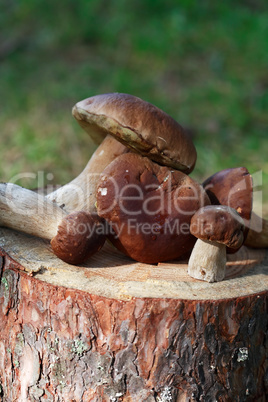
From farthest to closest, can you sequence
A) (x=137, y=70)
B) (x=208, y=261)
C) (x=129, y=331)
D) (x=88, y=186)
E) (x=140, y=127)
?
(x=137, y=70) → (x=88, y=186) → (x=140, y=127) → (x=208, y=261) → (x=129, y=331)

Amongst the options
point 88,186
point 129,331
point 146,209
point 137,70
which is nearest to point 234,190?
point 146,209

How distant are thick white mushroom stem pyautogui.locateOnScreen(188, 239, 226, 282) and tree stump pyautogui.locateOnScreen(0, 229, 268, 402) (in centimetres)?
4

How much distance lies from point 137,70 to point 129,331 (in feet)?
19.8

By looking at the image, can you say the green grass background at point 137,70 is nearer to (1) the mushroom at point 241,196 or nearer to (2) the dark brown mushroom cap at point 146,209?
(1) the mushroom at point 241,196

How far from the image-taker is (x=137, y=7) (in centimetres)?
805

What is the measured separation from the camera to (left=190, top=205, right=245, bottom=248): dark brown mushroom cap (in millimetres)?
1758

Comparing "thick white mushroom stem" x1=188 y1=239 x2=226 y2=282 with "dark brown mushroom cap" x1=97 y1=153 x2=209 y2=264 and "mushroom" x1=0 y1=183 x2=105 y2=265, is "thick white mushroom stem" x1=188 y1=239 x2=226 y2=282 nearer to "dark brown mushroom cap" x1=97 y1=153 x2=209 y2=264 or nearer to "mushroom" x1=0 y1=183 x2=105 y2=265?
"dark brown mushroom cap" x1=97 y1=153 x2=209 y2=264

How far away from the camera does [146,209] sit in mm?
1950

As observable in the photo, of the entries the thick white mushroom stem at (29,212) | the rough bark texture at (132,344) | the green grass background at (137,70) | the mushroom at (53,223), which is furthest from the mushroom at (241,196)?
the green grass background at (137,70)

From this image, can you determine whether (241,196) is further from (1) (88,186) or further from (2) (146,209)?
(1) (88,186)

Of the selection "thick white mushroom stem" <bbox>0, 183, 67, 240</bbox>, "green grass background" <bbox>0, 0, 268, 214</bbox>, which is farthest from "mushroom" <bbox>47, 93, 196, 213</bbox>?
"green grass background" <bbox>0, 0, 268, 214</bbox>

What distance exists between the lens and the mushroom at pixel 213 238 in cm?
176

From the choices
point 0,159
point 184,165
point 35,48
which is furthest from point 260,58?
point 184,165

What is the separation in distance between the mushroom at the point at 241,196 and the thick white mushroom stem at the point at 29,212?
2.60 ft
